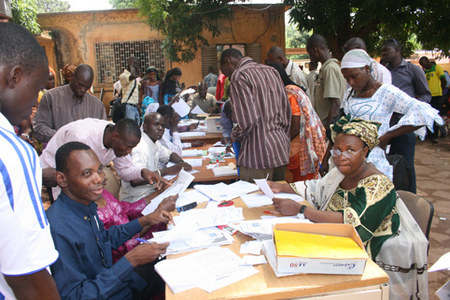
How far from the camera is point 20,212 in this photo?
851 millimetres

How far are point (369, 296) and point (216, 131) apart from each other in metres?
4.02

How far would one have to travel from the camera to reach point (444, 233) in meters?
3.63

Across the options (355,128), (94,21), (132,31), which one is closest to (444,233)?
(355,128)

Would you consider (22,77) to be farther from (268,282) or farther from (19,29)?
(268,282)

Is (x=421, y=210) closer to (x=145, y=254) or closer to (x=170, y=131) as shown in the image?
(x=145, y=254)

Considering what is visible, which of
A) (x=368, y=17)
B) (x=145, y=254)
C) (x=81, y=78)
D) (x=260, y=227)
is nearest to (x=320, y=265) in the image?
(x=260, y=227)

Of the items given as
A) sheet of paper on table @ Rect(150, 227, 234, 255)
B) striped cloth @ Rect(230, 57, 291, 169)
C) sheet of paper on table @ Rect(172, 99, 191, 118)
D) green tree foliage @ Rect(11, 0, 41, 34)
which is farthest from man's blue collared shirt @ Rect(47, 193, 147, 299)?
green tree foliage @ Rect(11, 0, 41, 34)

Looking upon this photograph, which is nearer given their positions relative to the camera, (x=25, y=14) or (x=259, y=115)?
(x=259, y=115)

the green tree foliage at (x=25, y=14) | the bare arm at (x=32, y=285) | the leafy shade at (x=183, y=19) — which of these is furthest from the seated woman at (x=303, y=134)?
the green tree foliage at (x=25, y=14)

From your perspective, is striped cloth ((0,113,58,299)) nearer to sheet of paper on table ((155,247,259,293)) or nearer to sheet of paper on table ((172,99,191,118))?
sheet of paper on table ((155,247,259,293))

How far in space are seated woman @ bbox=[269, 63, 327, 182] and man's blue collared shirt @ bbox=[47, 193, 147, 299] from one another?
6.69 feet

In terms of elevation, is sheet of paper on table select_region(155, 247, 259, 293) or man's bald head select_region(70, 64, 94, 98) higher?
man's bald head select_region(70, 64, 94, 98)

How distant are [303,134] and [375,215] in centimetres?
159

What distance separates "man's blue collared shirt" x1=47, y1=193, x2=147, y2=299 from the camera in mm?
1504
